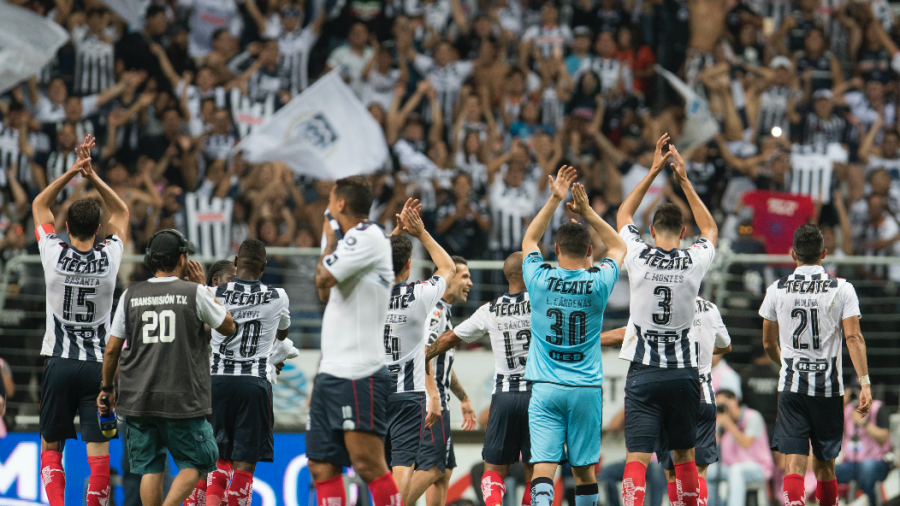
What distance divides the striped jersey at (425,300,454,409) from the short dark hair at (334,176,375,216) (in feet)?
10.8

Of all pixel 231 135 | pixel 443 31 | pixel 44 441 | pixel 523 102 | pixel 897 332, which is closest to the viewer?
pixel 44 441

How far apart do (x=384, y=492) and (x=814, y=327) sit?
15.4ft

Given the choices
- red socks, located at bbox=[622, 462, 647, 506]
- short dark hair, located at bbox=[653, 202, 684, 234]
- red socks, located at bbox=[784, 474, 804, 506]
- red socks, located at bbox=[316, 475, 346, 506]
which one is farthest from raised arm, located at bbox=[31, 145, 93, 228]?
red socks, located at bbox=[784, 474, 804, 506]

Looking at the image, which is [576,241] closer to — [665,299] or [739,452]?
[665,299]

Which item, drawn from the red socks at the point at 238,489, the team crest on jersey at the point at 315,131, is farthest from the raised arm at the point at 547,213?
the team crest on jersey at the point at 315,131

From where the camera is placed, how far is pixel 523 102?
61.2 ft

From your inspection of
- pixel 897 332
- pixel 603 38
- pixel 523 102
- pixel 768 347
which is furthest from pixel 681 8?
pixel 768 347

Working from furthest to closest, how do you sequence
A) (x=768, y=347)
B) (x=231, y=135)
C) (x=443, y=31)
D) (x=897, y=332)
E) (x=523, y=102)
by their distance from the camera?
(x=443, y=31)
(x=523, y=102)
(x=231, y=135)
(x=897, y=332)
(x=768, y=347)

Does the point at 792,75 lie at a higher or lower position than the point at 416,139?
higher

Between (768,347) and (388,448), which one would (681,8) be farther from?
(388,448)

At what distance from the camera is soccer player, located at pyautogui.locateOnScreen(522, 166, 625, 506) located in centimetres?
869

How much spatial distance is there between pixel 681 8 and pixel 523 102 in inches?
182

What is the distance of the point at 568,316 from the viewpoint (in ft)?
28.6

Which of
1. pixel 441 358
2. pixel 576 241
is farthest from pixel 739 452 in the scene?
pixel 576 241
